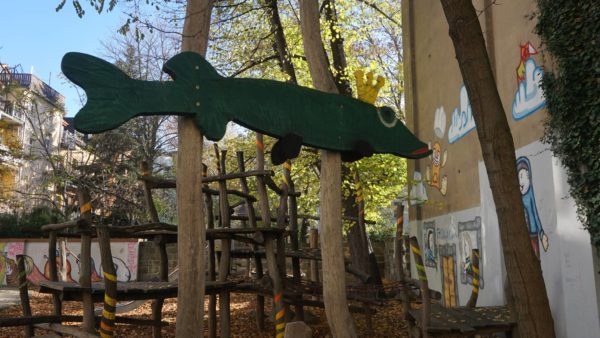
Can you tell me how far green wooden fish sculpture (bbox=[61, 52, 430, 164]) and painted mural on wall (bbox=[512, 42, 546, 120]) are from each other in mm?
2741

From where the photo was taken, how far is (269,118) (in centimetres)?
530

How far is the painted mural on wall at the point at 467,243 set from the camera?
10.6 metres

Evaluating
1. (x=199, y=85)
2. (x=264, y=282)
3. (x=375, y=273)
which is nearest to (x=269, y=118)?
(x=199, y=85)

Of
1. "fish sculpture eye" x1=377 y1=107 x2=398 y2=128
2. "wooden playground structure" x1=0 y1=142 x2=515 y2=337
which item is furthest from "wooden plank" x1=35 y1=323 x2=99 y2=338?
"fish sculpture eye" x1=377 y1=107 x2=398 y2=128

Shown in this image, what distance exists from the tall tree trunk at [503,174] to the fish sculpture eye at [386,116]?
1165mm

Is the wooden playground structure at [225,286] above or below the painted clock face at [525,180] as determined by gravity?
below

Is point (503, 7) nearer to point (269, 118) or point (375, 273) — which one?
point (375, 273)

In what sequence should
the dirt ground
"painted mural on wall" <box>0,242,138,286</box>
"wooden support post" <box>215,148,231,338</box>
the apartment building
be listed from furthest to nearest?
"painted mural on wall" <box>0,242,138,286</box> → the apartment building → the dirt ground → "wooden support post" <box>215,148,231,338</box>

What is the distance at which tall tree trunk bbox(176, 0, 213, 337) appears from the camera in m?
4.75

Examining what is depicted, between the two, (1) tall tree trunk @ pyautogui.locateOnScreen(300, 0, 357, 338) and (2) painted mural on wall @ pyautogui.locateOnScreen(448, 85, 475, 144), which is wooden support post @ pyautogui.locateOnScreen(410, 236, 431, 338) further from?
(2) painted mural on wall @ pyautogui.locateOnScreen(448, 85, 475, 144)

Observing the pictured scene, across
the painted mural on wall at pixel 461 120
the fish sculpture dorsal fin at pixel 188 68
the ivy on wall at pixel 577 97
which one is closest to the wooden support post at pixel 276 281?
the fish sculpture dorsal fin at pixel 188 68

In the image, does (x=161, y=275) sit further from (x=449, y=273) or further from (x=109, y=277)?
(x=449, y=273)

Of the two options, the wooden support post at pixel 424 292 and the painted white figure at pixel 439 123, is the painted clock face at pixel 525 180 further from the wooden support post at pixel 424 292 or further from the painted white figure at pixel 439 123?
the painted white figure at pixel 439 123

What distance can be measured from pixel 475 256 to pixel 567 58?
2763 millimetres
